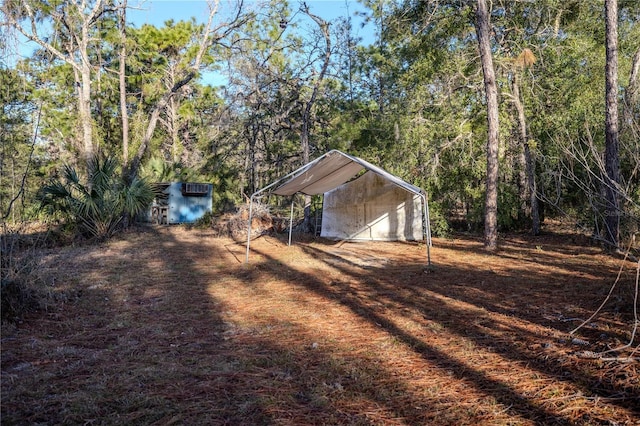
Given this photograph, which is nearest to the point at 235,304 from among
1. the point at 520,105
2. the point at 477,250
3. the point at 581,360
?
the point at 581,360

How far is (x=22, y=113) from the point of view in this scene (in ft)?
60.9

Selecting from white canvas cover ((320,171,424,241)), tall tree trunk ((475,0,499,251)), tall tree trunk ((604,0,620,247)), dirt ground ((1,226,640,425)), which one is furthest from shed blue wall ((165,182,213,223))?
tall tree trunk ((604,0,620,247))

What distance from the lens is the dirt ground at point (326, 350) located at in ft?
8.07

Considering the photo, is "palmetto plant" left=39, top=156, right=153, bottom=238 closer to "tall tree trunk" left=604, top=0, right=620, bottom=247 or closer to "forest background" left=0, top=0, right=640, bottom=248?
"forest background" left=0, top=0, right=640, bottom=248

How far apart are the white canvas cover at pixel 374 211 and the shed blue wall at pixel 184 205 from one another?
290 inches

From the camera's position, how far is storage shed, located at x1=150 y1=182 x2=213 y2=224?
58.3 ft

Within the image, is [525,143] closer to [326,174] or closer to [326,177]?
[326,177]

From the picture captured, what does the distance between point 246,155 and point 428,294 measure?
16.3 m

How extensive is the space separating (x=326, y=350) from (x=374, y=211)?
9919 millimetres

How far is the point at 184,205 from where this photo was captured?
18.3 meters

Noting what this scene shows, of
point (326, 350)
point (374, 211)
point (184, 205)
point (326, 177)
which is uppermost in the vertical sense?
point (326, 177)

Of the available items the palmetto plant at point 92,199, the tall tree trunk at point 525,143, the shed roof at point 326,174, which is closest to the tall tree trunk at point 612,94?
the tall tree trunk at point 525,143

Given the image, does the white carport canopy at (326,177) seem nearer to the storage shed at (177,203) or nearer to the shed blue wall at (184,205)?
the storage shed at (177,203)

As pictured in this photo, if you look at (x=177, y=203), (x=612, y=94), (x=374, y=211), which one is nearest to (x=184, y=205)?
(x=177, y=203)
